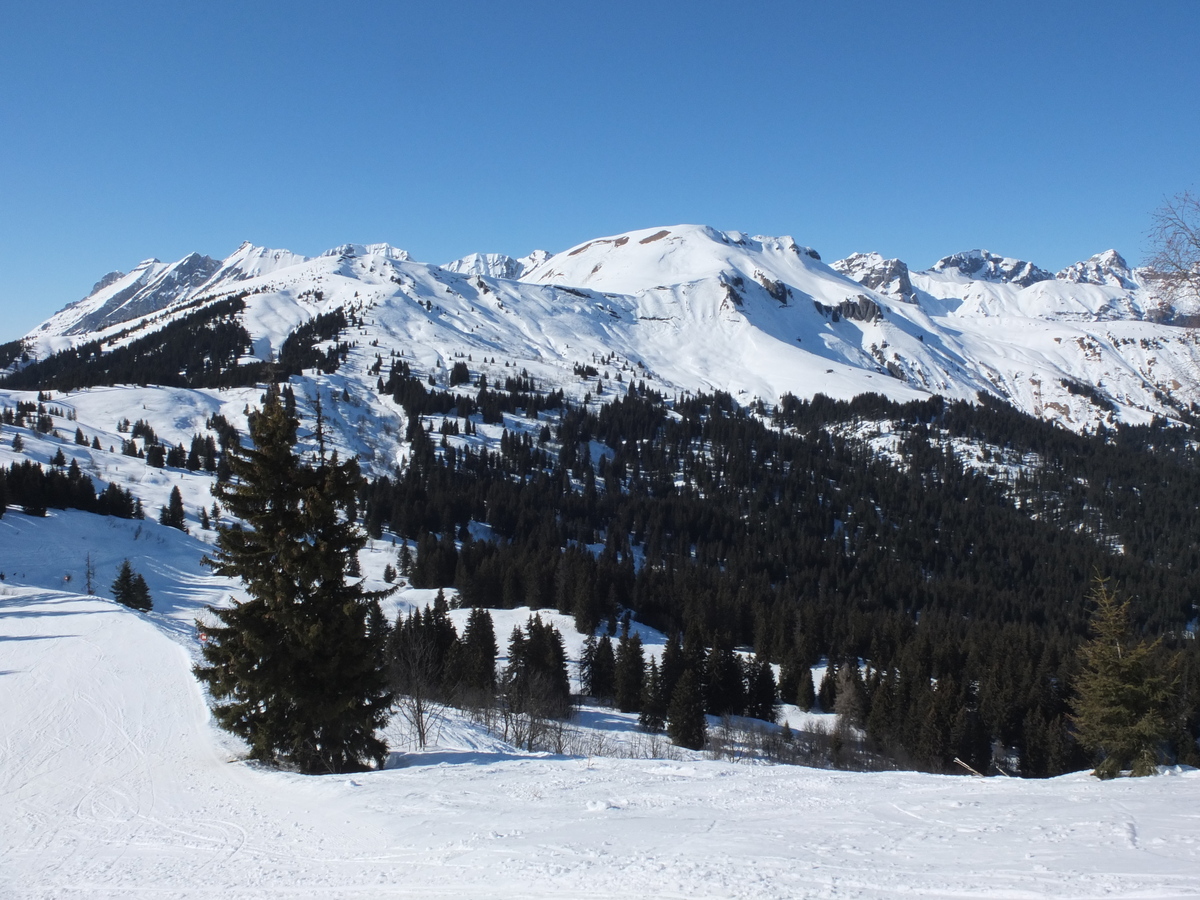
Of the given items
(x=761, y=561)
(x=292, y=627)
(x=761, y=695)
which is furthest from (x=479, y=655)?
(x=761, y=561)

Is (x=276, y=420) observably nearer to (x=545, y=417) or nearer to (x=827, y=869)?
(x=827, y=869)

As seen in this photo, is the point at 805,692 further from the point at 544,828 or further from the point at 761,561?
the point at 761,561

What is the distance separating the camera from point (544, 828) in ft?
37.8

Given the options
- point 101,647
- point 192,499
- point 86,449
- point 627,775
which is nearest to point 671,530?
point 192,499

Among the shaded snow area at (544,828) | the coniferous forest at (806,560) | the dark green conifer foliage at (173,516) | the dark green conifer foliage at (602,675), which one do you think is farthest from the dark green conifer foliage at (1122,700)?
the dark green conifer foliage at (173,516)

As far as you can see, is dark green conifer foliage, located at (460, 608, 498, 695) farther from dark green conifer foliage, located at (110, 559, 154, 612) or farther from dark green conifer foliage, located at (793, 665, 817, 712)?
dark green conifer foliage, located at (793, 665, 817, 712)

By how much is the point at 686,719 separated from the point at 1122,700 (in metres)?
26.7

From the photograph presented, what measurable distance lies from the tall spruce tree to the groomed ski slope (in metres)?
1.38

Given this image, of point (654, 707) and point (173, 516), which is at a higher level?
point (173, 516)

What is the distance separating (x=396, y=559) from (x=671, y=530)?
59.2m

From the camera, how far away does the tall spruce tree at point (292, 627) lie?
1716cm

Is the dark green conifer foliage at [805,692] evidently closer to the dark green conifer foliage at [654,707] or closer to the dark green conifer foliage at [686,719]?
the dark green conifer foliage at [654,707]

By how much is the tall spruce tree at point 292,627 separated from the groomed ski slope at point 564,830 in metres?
1.38

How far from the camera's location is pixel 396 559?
98.6 metres
